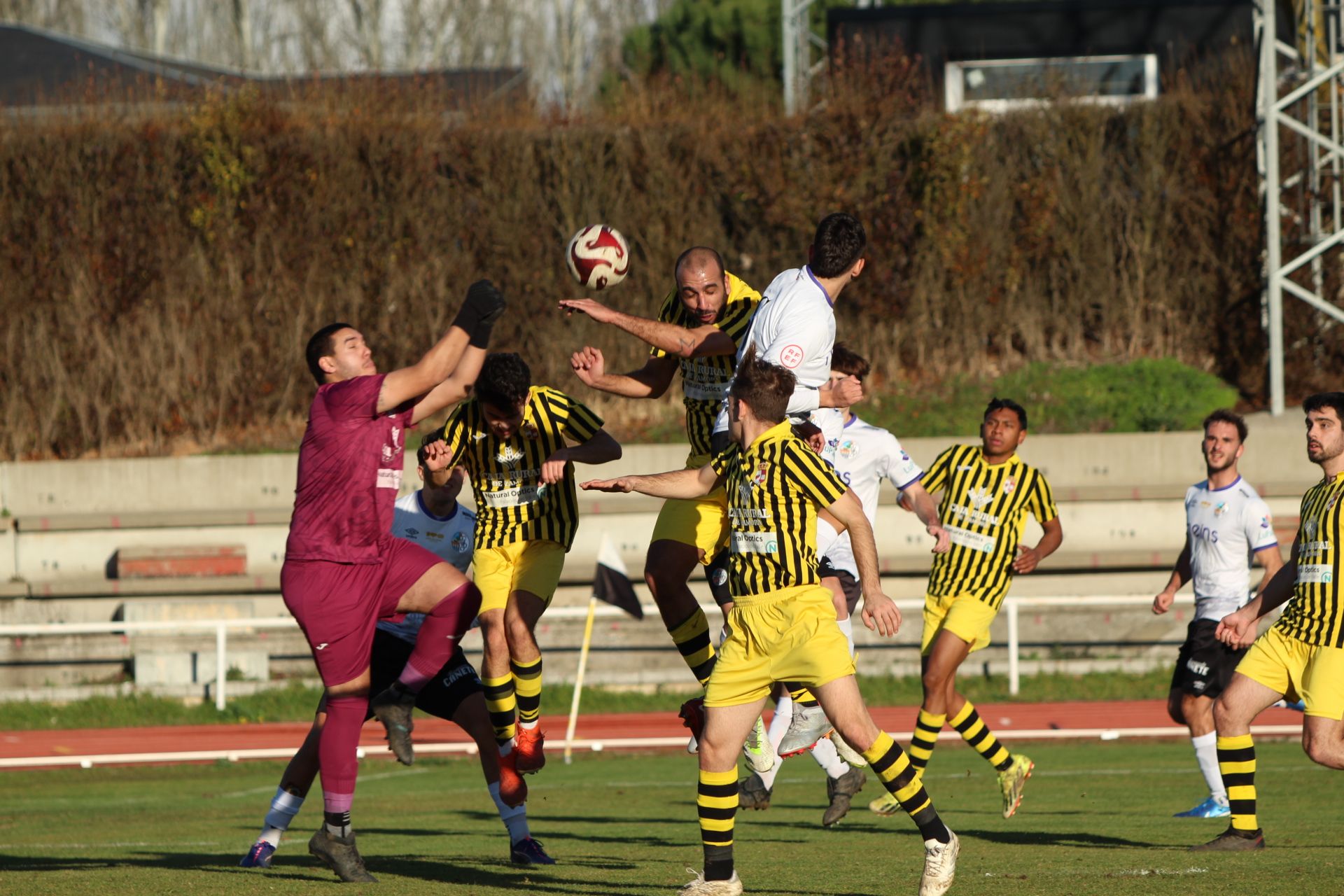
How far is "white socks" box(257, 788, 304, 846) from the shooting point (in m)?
8.14

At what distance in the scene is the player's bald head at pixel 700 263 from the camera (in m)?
8.22

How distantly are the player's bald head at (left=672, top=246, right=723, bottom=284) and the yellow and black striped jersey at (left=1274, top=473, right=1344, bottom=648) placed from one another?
3.23 metres

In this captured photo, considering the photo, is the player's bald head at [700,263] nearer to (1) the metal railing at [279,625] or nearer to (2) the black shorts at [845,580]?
(2) the black shorts at [845,580]

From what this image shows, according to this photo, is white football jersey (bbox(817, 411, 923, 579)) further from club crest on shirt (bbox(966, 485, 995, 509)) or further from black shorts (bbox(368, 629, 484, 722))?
black shorts (bbox(368, 629, 484, 722))

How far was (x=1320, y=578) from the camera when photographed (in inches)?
311

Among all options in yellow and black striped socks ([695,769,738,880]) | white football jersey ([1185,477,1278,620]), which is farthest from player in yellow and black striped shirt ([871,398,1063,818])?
yellow and black striped socks ([695,769,738,880])

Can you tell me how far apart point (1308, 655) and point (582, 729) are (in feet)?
30.7

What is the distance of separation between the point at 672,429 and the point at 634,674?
423 cm

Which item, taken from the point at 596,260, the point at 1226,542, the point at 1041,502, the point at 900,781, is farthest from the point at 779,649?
the point at 1226,542

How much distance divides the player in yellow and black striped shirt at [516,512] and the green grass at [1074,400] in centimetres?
1151

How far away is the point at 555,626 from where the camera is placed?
59.0ft

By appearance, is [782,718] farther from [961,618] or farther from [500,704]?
[500,704]

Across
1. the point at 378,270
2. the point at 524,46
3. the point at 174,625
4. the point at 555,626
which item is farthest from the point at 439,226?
the point at 524,46

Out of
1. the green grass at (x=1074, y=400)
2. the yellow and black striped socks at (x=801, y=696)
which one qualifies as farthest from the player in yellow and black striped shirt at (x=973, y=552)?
the green grass at (x=1074, y=400)
